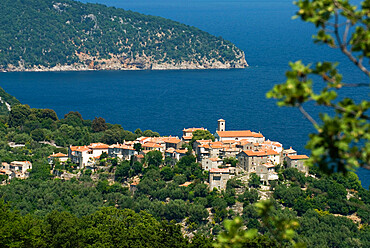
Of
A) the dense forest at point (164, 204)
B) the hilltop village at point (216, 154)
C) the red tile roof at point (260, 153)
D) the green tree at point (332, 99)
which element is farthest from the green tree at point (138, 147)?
the green tree at point (332, 99)

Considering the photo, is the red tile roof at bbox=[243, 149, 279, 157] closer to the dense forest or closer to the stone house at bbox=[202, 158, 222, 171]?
the dense forest

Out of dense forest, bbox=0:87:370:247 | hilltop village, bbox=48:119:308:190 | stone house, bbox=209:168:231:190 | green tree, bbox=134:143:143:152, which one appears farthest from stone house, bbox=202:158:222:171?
green tree, bbox=134:143:143:152

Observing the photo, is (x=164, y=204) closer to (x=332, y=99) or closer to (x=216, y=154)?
(x=216, y=154)

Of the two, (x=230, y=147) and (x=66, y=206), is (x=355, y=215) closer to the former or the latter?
(x=230, y=147)

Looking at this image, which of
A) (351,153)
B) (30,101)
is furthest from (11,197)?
(30,101)

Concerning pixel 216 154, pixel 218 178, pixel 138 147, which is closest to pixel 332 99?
pixel 218 178
